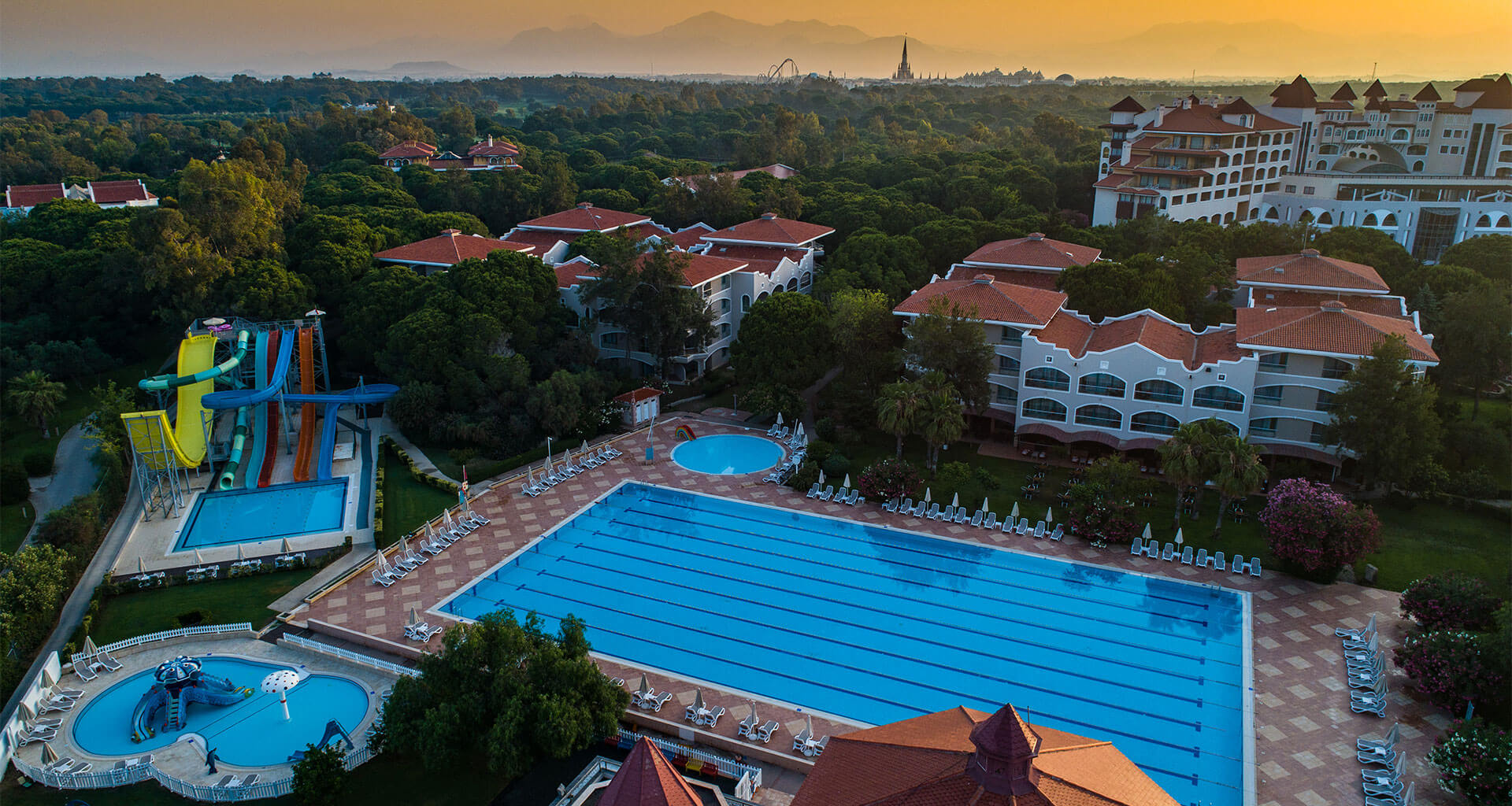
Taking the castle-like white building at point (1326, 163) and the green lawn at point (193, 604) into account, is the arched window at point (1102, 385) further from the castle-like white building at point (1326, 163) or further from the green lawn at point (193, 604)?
the castle-like white building at point (1326, 163)

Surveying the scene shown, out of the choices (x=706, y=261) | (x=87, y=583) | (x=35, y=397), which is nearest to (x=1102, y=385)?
(x=706, y=261)

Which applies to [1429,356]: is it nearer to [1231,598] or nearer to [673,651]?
[1231,598]

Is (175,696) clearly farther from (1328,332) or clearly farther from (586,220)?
(586,220)

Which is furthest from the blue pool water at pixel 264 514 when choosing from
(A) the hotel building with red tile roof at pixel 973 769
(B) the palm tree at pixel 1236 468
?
(B) the palm tree at pixel 1236 468

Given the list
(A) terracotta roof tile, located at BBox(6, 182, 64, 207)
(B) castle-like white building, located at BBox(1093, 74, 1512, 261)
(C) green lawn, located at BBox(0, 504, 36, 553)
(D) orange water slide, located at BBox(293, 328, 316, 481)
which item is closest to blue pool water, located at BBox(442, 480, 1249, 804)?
(D) orange water slide, located at BBox(293, 328, 316, 481)

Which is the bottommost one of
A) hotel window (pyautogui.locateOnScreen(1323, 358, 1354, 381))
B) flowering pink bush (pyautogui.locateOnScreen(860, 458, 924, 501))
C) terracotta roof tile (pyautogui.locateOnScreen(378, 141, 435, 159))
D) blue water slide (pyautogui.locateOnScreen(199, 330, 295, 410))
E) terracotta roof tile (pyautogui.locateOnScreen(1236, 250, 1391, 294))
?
flowering pink bush (pyautogui.locateOnScreen(860, 458, 924, 501))

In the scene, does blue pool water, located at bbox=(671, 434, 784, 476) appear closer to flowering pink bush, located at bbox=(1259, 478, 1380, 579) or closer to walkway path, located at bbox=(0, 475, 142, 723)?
flowering pink bush, located at bbox=(1259, 478, 1380, 579)
